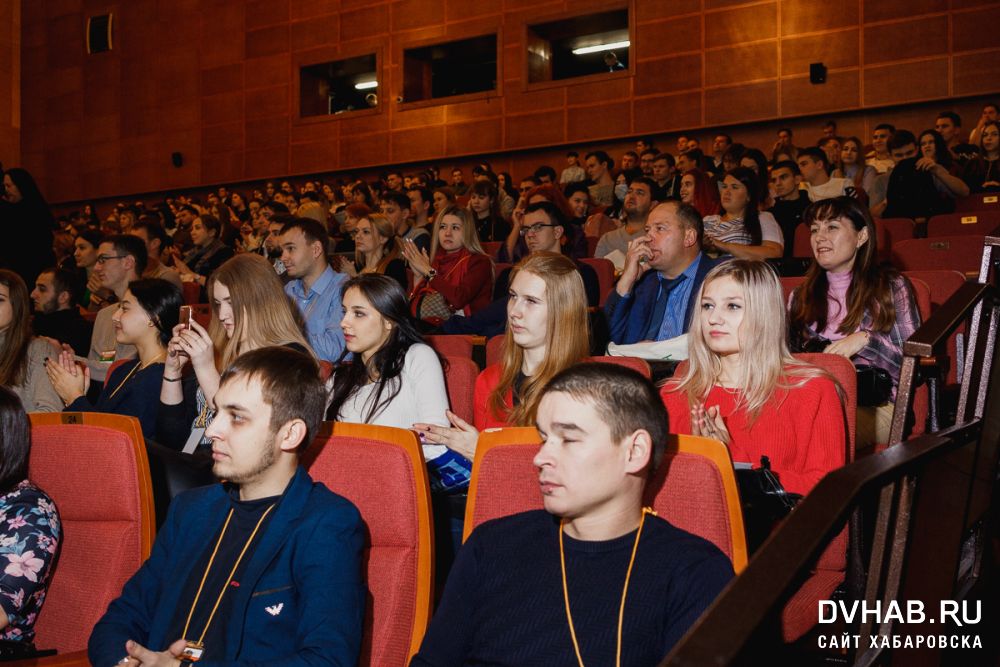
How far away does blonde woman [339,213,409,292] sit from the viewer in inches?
174

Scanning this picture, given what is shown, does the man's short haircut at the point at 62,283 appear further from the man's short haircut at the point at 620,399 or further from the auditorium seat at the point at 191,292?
the man's short haircut at the point at 620,399

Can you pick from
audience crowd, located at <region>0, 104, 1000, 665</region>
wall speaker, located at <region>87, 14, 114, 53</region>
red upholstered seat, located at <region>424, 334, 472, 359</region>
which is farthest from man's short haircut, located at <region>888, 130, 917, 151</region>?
wall speaker, located at <region>87, 14, 114, 53</region>

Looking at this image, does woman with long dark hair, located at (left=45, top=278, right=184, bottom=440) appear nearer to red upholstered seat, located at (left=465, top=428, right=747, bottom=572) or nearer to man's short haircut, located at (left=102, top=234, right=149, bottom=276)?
man's short haircut, located at (left=102, top=234, right=149, bottom=276)

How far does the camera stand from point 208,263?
592 cm

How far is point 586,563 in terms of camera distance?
3.98 ft

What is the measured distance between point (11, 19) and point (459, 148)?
694 cm

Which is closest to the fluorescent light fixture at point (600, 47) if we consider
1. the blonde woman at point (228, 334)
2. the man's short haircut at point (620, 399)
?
the blonde woman at point (228, 334)

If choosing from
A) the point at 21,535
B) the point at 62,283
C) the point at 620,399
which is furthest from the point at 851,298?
the point at 62,283

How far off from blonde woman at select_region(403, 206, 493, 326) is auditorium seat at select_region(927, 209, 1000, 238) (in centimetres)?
233

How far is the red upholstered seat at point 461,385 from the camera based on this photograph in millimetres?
2449

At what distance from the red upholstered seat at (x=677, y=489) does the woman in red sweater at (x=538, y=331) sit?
72cm

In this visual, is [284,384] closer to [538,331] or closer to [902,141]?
[538,331]

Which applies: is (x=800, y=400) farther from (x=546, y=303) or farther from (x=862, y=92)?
(x=862, y=92)

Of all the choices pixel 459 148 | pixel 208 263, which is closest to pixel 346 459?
pixel 208 263
